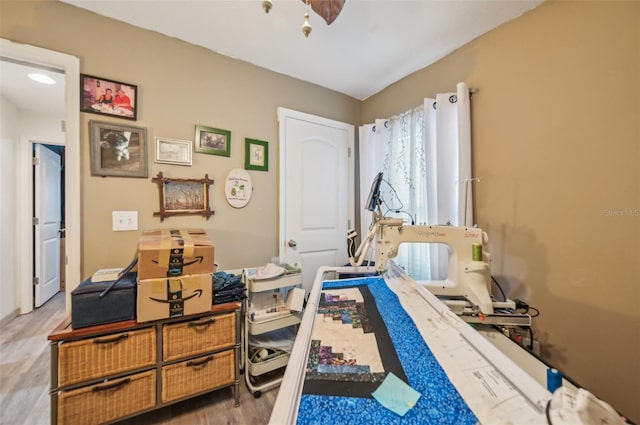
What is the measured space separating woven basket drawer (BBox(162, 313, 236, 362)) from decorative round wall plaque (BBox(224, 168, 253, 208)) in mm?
865

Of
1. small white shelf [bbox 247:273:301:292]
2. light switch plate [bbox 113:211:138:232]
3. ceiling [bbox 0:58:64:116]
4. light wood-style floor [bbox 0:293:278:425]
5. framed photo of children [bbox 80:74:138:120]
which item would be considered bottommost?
light wood-style floor [bbox 0:293:278:425]

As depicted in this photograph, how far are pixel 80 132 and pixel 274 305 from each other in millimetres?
1627

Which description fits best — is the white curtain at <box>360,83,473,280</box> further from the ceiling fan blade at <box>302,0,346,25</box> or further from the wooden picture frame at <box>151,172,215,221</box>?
the wooden picture frame at <box>151,172,215,221</box>

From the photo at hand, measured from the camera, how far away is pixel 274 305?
1729mm

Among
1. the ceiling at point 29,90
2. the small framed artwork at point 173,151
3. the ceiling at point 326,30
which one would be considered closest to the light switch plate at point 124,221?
the small framed artwork at point 173,151

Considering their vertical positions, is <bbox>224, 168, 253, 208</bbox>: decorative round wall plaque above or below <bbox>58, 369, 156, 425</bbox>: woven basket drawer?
above

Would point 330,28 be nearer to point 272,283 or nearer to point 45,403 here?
point 272,283

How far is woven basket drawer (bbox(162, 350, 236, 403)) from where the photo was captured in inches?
51.3

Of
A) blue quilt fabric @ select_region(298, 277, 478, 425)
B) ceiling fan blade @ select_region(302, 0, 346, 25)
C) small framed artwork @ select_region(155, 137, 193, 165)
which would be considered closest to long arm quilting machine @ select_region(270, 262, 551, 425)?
blue quilt fabric @ select_region(298, 277, 478, 425)

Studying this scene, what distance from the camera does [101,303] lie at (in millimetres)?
1155

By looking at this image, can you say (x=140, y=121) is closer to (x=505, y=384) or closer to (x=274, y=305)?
(x=274, y=305)

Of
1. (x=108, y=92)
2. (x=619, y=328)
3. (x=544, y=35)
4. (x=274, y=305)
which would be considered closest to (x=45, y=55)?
(x=108, y=92)

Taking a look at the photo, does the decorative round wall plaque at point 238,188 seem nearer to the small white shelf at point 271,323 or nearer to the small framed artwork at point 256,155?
the small framed artwork at point 256,155

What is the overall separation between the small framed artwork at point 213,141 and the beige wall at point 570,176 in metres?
1.81
